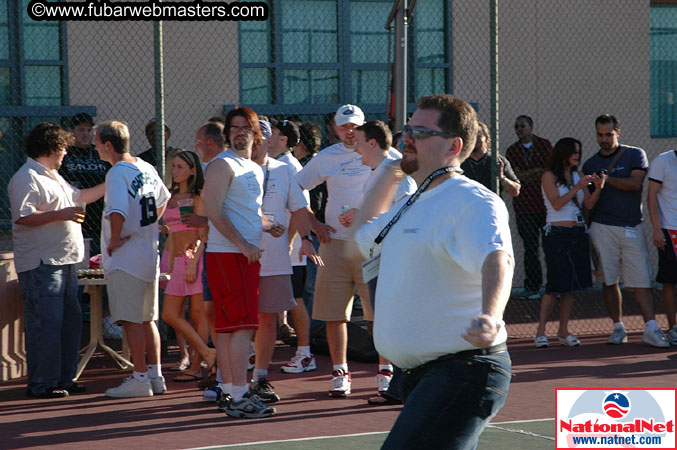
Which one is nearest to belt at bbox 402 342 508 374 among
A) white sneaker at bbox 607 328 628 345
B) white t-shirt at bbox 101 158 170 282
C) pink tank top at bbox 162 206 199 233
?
white t-shirt at bbox 101 158 170 282

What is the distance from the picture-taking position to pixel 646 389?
7.74 metres

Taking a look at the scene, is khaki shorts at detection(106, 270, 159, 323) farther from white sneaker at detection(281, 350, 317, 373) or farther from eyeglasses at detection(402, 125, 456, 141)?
eyeglasses at detection(402, 125, 456, 141)

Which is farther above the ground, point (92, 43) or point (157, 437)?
point (92, 43)

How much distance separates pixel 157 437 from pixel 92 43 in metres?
6.63

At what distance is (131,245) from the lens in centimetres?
769

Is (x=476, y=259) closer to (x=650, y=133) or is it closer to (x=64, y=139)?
(x=64, y=139)

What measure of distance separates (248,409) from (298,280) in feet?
8.11

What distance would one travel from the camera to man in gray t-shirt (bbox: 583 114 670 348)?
10.2 metres

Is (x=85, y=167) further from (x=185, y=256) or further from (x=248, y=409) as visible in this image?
(x=248, y=409)

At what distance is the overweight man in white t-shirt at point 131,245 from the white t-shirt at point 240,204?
83 cm

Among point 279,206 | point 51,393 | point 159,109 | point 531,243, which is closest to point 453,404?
point 279,206

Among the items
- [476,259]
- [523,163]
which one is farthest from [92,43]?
[476,259]

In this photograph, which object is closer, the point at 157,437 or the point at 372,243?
the point at 372,243

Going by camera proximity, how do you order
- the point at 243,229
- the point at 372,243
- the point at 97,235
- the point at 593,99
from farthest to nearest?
the point at 593,99 < the point at 97,235 < the point at 243,229 < the point at 372,243
